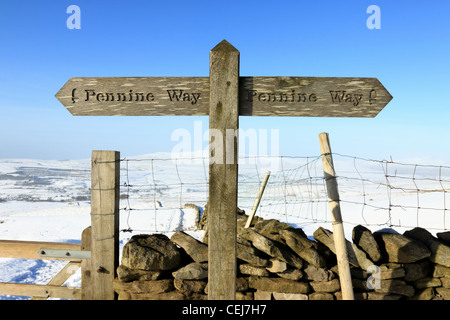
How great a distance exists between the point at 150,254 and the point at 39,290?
1.87 metres

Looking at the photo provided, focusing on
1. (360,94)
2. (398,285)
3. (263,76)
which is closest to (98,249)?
(263,76)

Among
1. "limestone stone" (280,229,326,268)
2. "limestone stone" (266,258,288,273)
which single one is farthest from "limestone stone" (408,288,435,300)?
"limestone stone" (266,258,288,273)

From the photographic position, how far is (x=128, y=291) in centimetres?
421

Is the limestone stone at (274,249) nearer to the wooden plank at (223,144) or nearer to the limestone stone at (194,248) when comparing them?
the limestone stone at (194,248)

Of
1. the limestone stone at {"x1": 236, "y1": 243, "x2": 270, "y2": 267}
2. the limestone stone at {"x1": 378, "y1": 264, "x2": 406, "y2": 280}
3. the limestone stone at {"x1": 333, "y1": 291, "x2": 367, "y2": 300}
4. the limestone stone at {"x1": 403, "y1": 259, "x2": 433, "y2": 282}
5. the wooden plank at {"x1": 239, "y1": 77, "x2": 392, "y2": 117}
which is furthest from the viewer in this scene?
the limestone stone at {"x1": 403, "y1": 259, "x2": 433, "y2": 282}

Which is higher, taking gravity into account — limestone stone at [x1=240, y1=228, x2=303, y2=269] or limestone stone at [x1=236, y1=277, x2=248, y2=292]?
limestone stone at [x1=240, y1=228, x2=303, y2=269]

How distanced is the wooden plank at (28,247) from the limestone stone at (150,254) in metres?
0.84

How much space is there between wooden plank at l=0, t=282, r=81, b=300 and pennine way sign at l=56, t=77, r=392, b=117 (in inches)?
107

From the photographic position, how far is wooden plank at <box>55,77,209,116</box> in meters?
3.50

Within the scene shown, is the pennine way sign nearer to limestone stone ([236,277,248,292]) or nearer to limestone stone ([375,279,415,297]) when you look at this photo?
limestone stone ([236,277,248,292])

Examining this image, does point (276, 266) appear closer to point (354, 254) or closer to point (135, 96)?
point (354, 254)

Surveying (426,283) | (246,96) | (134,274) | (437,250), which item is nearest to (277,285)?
(134,274)
